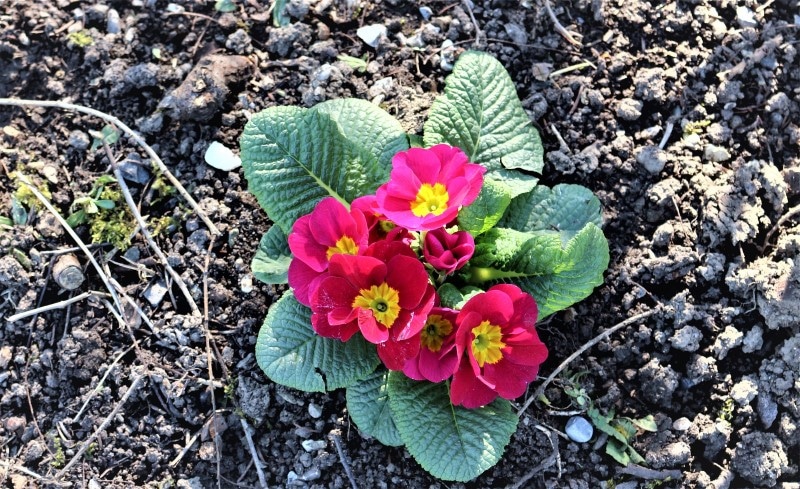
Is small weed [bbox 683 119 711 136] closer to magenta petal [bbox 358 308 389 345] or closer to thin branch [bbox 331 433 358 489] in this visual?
magenta petal [bbox 358 308 389 345]

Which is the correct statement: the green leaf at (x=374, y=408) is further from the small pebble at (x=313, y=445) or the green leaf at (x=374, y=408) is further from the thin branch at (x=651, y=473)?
the thin branch at (x=651, y=473)

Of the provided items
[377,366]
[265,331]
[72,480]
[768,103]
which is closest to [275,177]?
[265,331]

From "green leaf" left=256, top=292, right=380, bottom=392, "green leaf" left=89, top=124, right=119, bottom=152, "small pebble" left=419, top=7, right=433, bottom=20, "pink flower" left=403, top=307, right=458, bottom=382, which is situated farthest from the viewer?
"small pebble" left=419, top=7, right=433, bottom=20

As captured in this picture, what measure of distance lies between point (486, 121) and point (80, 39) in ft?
6.17

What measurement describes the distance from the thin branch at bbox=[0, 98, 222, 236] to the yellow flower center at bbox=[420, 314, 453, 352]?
1089 millimetres

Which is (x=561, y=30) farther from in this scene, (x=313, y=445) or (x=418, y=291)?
(x=313, y=445)

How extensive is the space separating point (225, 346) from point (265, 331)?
0.36 metres

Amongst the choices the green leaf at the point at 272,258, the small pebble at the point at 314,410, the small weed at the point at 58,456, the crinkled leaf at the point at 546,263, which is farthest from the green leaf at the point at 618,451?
the small weed at the point at 58,456

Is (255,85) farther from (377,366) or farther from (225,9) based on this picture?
(377,366)

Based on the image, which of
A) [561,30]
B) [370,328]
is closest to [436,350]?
[370,328]

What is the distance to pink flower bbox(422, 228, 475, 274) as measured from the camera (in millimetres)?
2375

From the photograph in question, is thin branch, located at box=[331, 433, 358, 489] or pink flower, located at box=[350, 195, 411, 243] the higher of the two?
pink flower, located at box=[350, 195, 411, 243]

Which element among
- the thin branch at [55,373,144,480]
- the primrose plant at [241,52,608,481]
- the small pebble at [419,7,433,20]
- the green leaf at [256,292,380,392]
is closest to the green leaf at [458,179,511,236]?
the primrose plant at [241,52,608,481]

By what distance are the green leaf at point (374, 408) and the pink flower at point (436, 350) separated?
36 centimetres
